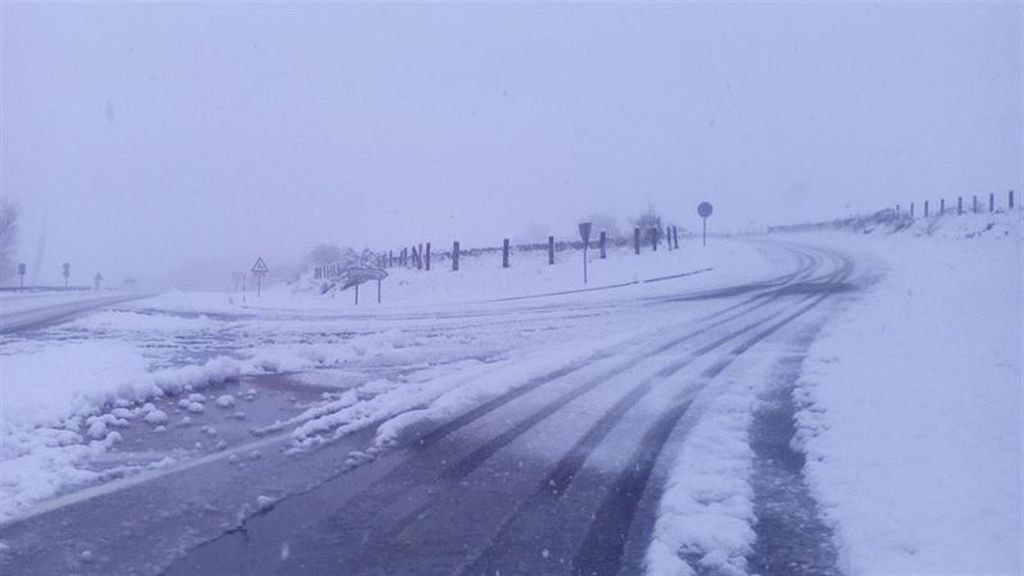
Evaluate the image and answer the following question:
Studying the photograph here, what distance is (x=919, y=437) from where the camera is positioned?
23.7 ft

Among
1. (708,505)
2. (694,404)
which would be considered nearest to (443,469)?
(708,505)

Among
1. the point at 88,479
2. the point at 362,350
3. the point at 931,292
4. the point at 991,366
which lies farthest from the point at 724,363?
the point at 931,292

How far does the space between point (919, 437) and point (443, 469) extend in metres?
3.98

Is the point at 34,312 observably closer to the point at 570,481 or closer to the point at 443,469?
Answer: the point at 443,469

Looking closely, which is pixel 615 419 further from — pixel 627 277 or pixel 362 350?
pixel 627 277

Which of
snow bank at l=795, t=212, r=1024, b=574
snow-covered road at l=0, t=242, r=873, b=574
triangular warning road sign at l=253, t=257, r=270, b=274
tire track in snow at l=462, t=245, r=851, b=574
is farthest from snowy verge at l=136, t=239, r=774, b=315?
tire track in snow at l=462, t=245, r=851, b=574

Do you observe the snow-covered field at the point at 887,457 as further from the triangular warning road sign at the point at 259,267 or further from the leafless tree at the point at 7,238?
the leafless tree at the point at 7,238

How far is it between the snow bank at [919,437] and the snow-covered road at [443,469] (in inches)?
10.8

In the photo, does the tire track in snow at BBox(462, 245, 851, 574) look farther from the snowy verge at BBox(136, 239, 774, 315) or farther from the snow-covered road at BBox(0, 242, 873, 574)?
the snowy verge at BBox(136, 239, 774, 315)

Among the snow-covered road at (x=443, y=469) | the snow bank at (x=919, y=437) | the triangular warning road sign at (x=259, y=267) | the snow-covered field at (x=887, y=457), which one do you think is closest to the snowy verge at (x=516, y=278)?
the triangular warning road sign at (x=259, y=267)

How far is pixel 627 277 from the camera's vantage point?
35.2 meters

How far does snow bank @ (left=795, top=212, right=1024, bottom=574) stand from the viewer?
502 cm

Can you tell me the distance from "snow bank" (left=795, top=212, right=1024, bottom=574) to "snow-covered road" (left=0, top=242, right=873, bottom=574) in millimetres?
275

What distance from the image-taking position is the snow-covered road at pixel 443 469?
5109 millimetres
